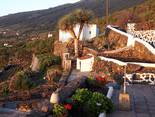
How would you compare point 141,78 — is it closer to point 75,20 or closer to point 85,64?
point 85,64

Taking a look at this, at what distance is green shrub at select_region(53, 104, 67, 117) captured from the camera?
36.6 ft

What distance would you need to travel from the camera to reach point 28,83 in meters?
27.4

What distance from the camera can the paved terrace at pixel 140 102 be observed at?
13.0m

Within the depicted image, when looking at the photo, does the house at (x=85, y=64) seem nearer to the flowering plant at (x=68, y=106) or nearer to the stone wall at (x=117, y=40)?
the stone wall at (x=117, y=40)

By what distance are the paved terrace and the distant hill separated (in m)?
90.4

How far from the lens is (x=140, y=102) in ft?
48.6

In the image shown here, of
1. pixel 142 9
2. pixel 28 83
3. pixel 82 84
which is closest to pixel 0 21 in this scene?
pixel 142 9

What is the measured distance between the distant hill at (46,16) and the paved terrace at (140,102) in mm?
90401

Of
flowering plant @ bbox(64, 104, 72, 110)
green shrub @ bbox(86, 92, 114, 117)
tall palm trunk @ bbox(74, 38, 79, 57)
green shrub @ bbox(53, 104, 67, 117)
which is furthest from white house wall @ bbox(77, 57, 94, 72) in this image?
green shrub @ bbox(53, 104, 67, 117)

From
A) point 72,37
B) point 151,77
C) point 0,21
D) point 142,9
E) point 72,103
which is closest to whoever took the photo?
point 72,103

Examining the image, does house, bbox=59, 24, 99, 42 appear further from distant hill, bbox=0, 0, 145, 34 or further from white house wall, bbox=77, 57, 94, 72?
distant hill, bbox=0, 0, 145, 34

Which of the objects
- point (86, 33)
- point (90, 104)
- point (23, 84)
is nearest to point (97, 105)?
point (90, 104)

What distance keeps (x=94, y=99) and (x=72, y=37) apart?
25.7 m

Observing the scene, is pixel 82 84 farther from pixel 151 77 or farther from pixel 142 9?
pixel 142 9
